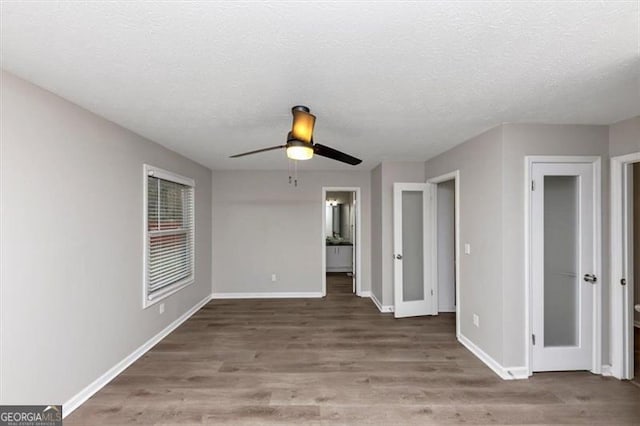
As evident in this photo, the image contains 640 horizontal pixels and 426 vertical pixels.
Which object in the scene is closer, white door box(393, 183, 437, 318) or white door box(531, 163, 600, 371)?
white door box(531, 163, 600, 371)

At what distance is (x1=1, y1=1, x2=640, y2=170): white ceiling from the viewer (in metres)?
1.31

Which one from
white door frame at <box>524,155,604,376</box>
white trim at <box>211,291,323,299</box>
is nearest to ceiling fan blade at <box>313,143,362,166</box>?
white door frame at <box>524,155,604,376</box>

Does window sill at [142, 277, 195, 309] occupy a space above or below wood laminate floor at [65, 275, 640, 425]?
above

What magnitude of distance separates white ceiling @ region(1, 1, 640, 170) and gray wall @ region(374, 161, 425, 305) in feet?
6.29

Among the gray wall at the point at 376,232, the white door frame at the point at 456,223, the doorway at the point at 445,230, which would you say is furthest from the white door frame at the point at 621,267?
the gray wall at the point at 376,232

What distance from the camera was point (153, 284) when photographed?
3.55 metres

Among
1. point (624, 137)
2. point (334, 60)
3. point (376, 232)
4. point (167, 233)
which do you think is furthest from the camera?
point (376, 232)

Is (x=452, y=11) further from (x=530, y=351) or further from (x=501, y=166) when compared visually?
(x=530, y=351)

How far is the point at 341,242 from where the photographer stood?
8273 mm

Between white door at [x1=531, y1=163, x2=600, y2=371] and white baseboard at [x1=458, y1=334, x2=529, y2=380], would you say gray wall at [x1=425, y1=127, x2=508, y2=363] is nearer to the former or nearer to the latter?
white baseboard at [x1=458, y1=334, x2=529, y2=380]

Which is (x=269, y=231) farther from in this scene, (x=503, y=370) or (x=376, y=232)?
(x=503, y=370)

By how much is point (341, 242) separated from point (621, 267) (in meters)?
5.94

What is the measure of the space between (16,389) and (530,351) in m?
4.11
